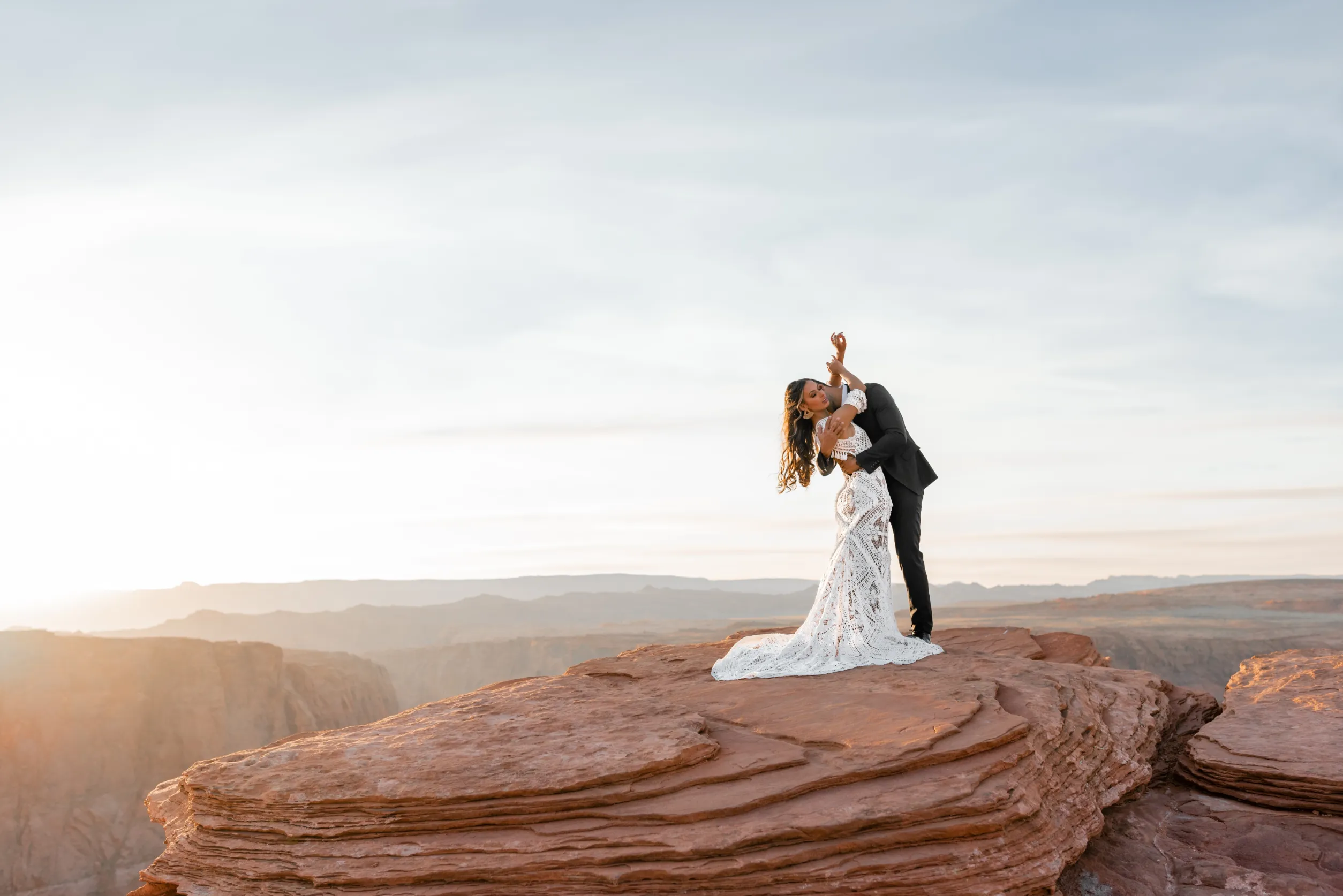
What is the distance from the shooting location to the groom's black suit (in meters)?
8.41

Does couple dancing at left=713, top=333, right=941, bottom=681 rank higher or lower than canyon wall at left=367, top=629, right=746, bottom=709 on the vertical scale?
higher

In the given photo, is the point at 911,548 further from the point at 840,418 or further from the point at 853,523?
the point at 840,418

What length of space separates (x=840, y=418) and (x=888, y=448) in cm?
57

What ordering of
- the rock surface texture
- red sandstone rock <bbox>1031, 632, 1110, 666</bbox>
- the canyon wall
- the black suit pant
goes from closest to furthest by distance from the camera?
the black suit pant < red sandstone rock <bbox>1031, 632, 1110, 666</bbox> < the rock surface texture < the canyon wall

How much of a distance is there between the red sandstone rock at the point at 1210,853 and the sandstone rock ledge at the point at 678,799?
34 centimetres

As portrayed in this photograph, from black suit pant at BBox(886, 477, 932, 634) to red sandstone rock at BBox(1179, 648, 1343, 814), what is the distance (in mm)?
2487

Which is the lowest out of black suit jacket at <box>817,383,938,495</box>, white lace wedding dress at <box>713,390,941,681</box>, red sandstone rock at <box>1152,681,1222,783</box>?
red sandstone rock at <box>1152,681,1222,783</box>

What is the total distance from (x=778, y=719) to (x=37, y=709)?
37463 mm

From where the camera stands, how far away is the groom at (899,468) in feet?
27.6

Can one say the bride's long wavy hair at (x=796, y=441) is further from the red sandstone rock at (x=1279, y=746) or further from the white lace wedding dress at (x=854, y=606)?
the red sandstone rock at (x=1279, y=746)

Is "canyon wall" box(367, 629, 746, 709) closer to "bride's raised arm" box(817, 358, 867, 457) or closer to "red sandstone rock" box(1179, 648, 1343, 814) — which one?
"red sandstone rock" box(1179, 648, 1343, 814)

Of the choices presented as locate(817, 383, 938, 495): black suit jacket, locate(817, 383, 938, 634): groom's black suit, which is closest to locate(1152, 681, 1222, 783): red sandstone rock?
locate(817, 383, 938, 634): groom's black suit

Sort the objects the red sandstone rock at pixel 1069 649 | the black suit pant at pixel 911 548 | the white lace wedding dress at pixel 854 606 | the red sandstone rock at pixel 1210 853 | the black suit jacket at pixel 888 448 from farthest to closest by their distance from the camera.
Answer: the red sandstone rock at pixel 1069 649 → the black suit pant at pixel 911 548 → the black suit jacket at pixel 888 448 → the white lace wedding dress at pixel 854 606 → the red sandstone rock at pixel 1210 853

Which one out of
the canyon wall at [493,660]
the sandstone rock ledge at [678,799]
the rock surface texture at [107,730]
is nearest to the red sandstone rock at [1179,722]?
the sandstone rock ledge at [678,799]
